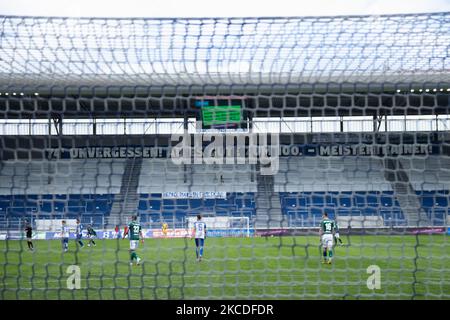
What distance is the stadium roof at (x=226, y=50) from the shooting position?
4.94 m

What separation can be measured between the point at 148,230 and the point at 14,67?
22.0 metres

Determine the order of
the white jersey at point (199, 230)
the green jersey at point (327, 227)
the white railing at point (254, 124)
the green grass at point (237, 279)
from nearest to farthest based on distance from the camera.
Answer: the green grass at point (237, 279)
the white railing at point (254, 124)
the green jersey at point (327, 227)
the white jersey at point (199, 230)

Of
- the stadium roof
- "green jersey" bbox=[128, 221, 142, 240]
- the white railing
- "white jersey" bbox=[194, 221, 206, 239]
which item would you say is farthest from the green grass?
the stadium roof

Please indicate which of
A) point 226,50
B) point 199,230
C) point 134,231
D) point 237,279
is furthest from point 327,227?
point 226,50

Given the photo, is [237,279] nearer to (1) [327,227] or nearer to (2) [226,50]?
(2) [226,50]

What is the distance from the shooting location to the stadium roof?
494 centimetres

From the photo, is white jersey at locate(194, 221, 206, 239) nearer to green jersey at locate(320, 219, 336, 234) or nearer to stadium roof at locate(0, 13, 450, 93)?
green jersey at locate(320, 219, 336, 234)

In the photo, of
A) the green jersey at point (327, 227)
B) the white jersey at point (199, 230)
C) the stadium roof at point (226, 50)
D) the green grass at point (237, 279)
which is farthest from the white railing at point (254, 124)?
the white jersey at point (199, 230)

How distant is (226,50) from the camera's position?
204 inches

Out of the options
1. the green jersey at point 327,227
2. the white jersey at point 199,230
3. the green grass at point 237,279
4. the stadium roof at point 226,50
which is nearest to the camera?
the stadium roof at point 226,50

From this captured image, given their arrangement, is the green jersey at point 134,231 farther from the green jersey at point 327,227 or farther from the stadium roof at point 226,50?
the stadium roof at point 226,50

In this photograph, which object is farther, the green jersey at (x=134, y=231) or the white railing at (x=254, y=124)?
the green jersey at (x=134, y=231)

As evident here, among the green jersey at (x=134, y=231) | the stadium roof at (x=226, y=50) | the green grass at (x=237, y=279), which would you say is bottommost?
the green grass at (x=237, y=279)

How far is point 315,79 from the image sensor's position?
4.89 m
